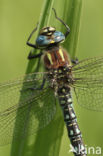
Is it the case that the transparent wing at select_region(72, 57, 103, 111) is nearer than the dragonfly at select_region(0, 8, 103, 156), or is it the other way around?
the dragonfly at select_region(0, 8, 103, 156)

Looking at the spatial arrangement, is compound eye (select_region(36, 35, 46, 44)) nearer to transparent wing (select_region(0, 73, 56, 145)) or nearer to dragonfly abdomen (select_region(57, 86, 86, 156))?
transparent wing (select_region(0, 73, 56, 145))

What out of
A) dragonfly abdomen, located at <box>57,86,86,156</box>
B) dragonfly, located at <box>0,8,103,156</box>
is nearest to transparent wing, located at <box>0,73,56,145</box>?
dragonfly, located at <box>0,8,103,156</box>

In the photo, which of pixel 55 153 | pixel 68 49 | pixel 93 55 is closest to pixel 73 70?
pixel 93 55

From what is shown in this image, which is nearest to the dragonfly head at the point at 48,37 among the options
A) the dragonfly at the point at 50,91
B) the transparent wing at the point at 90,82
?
the dragonfly at the point at 50,91

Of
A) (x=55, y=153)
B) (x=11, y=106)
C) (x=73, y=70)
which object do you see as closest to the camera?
(x=55, y=153)

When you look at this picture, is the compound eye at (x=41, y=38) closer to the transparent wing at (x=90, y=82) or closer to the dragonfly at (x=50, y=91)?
the dragonfly at (x=50, y=91)

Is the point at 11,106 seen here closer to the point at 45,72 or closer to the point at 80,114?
the point at 45,72
